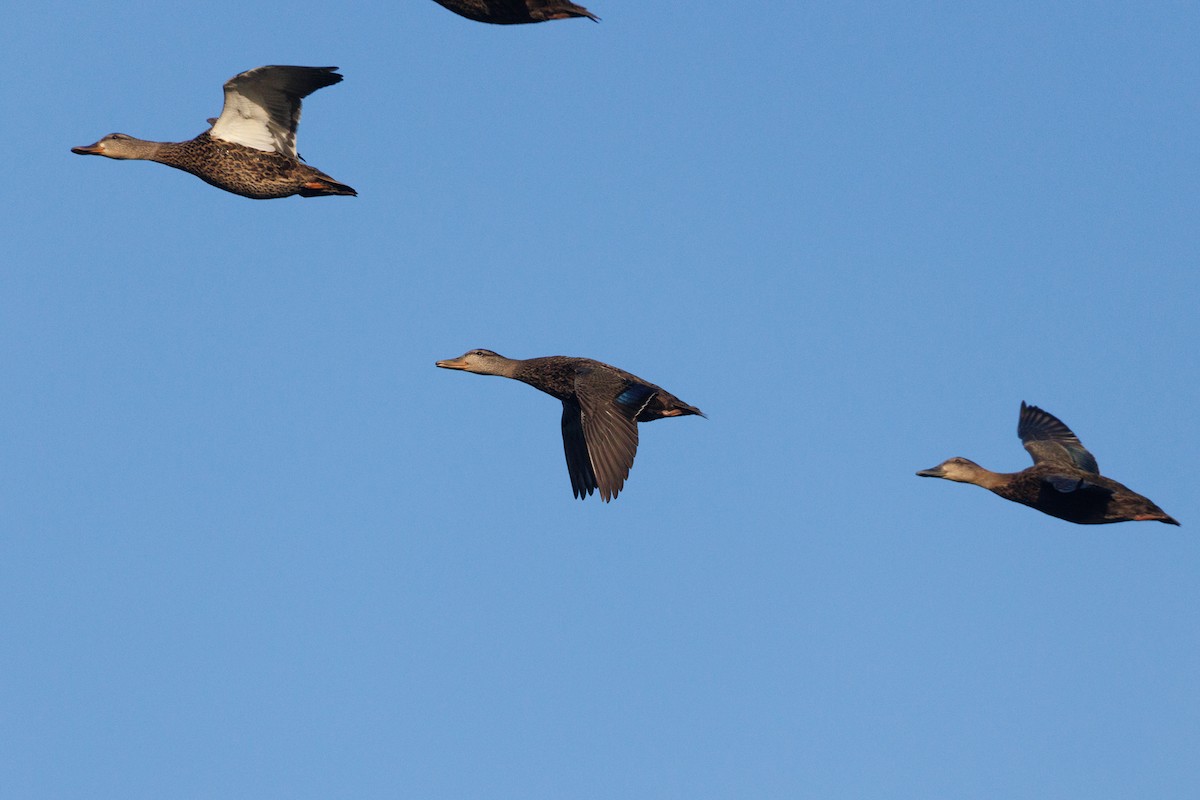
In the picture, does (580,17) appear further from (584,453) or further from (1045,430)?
(1045,430)

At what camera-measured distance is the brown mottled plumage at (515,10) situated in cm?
1647

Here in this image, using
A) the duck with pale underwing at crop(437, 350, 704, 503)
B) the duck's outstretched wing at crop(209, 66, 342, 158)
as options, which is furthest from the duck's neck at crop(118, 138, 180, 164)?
the duck with pale underwing at crop(437, 350, 704, 503)

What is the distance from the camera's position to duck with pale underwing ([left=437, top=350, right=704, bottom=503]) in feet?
57.4

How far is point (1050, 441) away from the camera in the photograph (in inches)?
870

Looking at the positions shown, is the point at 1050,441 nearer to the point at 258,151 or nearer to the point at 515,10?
the point at 515,10

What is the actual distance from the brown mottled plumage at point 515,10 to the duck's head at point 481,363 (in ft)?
15.9

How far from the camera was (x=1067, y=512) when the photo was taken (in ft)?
64.8

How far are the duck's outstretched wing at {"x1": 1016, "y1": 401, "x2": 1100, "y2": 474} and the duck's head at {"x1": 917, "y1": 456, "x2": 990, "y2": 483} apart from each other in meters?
0.99

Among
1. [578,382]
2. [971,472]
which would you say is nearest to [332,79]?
[578,382]

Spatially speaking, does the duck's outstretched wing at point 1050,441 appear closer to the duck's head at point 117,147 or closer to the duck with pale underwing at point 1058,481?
the duck with pale underwing at point 1058,481

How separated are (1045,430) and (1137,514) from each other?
130 inches

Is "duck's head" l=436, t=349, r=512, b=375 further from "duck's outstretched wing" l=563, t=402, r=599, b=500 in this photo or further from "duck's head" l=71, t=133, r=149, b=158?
"duck's head" l=71, t=133, r=149, b=158

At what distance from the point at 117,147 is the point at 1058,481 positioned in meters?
11.4

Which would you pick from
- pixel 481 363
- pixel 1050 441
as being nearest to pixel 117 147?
pixel 481 363
